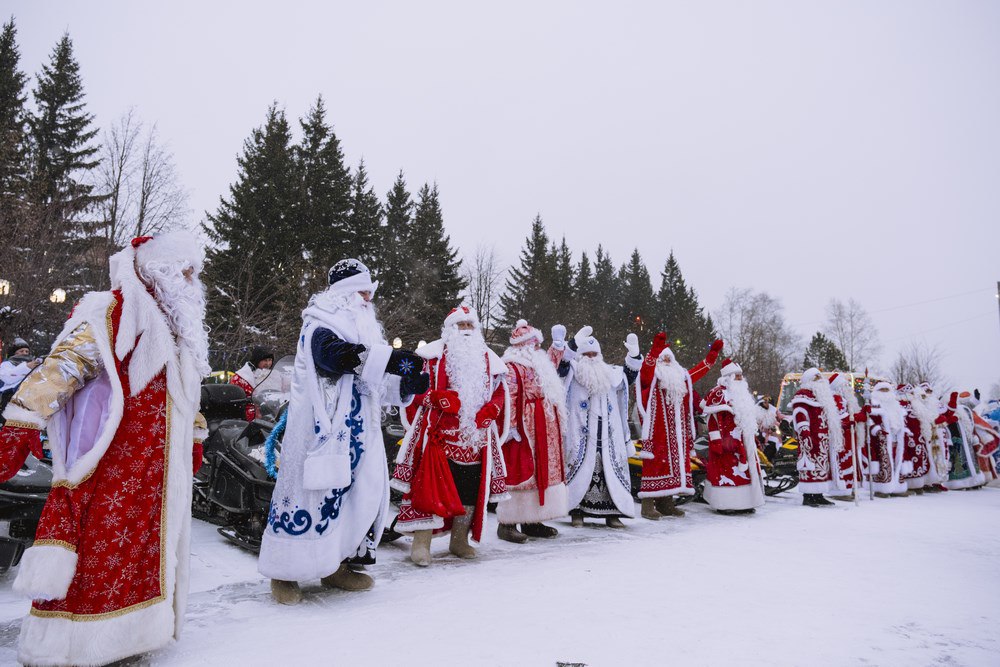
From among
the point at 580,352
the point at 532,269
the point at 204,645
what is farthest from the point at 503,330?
the point at 204,645

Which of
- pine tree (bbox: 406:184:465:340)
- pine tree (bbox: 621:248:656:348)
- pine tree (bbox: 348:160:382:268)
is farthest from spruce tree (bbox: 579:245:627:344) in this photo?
pine tree (bbox: 348:160:382:268)

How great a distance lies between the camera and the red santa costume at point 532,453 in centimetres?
611

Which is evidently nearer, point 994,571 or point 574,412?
point 994,571

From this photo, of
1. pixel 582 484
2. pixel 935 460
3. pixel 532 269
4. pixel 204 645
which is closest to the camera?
pixel 204 645

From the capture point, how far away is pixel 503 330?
112 ft

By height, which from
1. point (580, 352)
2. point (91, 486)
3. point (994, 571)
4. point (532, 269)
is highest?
point (532, 269)

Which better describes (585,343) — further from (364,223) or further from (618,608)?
(364,223)

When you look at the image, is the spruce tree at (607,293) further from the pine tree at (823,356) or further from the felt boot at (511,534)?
the felt boot at (511,534)

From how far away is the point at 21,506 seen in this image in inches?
148

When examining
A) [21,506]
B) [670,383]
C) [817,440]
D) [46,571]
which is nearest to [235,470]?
[21,506]

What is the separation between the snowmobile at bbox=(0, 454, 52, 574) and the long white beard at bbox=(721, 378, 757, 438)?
293 inches

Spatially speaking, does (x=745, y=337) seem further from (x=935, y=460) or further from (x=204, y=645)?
(x=204, y=645)

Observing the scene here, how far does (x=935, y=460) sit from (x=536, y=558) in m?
10.6

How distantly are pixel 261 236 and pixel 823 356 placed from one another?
155 ft
